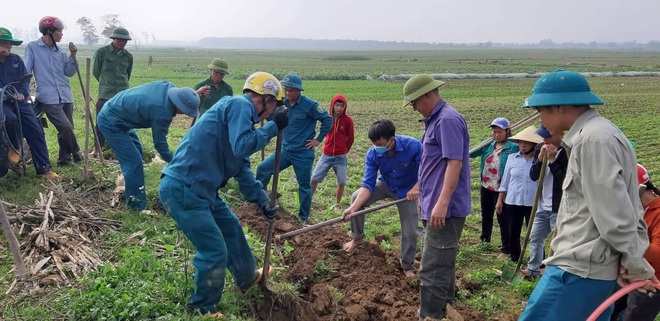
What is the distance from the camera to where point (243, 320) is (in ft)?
13.1

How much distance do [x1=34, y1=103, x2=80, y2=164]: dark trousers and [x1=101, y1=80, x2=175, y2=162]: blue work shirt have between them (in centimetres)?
174

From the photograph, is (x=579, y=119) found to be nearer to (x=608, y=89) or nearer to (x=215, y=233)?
(x=215, y=233)

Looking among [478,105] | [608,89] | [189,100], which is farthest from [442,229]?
[608,89]

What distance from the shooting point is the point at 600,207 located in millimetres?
2424

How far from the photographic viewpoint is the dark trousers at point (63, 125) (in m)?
7.29

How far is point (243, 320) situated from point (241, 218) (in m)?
2.71

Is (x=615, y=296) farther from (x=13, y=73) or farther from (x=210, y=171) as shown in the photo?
(x=13, y=73)

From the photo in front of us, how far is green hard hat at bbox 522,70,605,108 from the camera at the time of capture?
104 inches

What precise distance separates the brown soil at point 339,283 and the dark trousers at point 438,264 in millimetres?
358

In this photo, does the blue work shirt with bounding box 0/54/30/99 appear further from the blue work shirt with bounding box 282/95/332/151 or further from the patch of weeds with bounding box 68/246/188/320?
the patch of weeds with bounding box 68/246/188/320

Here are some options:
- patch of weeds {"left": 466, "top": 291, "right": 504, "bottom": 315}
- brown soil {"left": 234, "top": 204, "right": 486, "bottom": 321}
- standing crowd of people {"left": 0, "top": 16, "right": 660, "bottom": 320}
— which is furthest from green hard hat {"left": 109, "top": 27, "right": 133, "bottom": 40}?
patch of weeds {"left": 466, "top": 291, "right": 504, "bottom": 315}

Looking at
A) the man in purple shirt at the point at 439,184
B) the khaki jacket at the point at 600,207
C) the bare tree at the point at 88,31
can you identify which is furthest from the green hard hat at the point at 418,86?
the bare tree at the point at 88,31

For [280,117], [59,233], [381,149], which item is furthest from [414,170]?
[59,233]

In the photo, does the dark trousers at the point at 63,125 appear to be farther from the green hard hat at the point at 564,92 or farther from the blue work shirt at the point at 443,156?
the green hard hat at the point at 564,92
